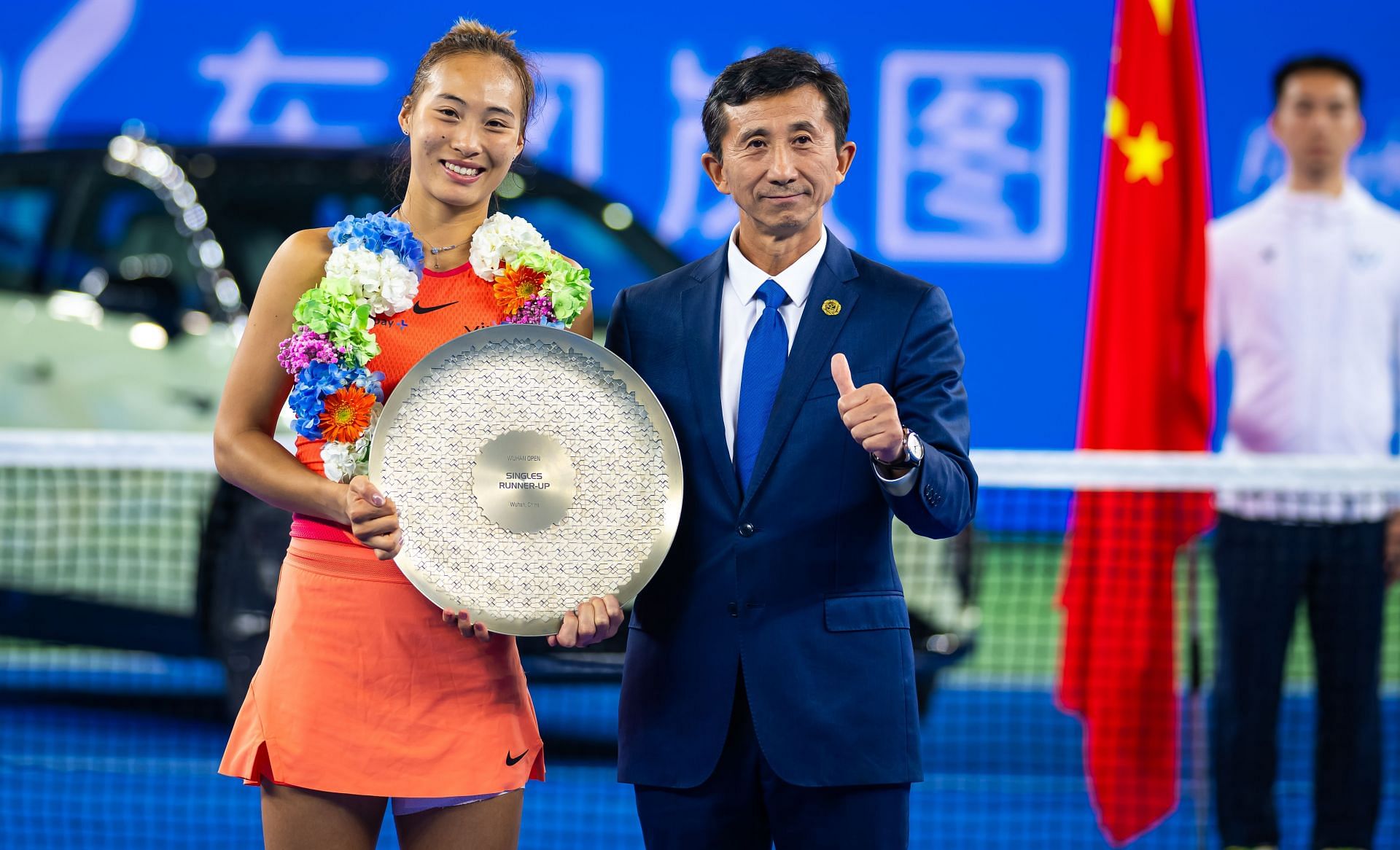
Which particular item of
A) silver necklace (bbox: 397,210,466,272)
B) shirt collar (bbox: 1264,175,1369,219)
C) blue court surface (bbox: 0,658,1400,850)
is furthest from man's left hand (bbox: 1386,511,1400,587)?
silver necklace (bbox: 397,210,466,272)

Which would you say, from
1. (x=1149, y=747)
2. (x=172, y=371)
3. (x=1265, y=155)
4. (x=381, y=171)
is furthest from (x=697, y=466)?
(x=1265, y=155)

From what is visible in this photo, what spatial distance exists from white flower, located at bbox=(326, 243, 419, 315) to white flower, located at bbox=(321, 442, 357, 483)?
0.21m

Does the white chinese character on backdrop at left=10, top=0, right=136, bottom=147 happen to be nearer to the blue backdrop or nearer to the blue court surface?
the blue backdrop

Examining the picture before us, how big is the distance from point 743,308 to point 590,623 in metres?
0.58

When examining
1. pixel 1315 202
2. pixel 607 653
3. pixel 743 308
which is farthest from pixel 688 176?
pixel 743 308

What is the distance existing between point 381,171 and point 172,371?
1212 millimetres

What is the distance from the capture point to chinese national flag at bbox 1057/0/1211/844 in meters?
4.34

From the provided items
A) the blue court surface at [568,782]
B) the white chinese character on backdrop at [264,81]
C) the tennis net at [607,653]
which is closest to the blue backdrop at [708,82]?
the white chinese character on backdrop at [264,81]

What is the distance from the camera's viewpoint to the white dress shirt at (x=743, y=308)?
93.2 inches

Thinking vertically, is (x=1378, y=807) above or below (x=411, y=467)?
below

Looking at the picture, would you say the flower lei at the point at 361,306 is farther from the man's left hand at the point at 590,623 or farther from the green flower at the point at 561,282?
the man's left hand at the point at 590,623

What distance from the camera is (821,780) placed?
2250 millimetres

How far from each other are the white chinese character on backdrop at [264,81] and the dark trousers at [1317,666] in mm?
6074

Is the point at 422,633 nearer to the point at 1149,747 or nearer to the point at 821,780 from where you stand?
the point at 821,780
